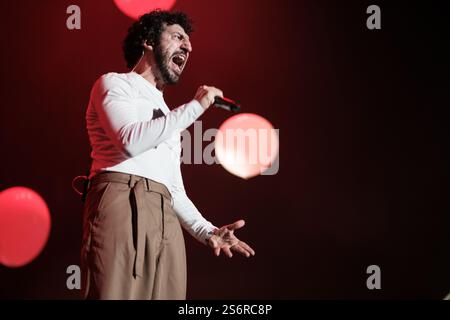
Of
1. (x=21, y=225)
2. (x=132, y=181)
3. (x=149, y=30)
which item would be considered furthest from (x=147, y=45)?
(x=21, y=225)

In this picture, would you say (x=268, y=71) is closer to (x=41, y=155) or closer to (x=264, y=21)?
(x=264, y=21)

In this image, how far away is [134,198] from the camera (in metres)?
1.48

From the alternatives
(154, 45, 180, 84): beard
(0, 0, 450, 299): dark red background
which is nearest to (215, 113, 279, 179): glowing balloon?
(0, 0, 450, 299): dark red background

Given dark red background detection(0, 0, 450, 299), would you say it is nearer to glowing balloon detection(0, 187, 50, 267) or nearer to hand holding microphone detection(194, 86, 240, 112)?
glowing balloon detection(0, 187, 50, 267)

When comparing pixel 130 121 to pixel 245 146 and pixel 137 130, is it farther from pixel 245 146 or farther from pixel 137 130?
pixel 245 146

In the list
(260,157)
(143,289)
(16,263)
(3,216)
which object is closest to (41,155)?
(3,216)

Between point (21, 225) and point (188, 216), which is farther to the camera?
point (21, 225)

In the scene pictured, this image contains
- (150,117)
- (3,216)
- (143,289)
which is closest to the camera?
(143,289)

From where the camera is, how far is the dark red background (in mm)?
2658

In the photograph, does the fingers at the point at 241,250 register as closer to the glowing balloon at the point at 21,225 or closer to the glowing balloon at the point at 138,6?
the glowing balloon at the point at 21,225

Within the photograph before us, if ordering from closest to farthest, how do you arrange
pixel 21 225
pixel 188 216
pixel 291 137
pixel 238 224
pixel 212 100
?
pixel 212 100
pixel 238 224
pixel 188 216
pixel 21 225
pixel 291 137

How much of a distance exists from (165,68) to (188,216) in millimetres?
469
